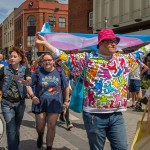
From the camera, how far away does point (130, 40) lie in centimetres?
895

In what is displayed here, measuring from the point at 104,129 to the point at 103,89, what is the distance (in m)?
0.47

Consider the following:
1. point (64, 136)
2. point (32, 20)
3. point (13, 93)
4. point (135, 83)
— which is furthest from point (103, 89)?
point (32, 20)

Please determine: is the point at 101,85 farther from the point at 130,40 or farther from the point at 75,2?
the point at 75,2

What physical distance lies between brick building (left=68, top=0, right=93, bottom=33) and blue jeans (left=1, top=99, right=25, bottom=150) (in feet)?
103

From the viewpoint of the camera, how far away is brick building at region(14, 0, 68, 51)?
64625mm

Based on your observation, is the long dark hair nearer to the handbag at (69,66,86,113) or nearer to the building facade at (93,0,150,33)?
the handbag at (69,66,86,113)

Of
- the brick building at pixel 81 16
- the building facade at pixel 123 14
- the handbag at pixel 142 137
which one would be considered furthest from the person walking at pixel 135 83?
the brick building at pixel 81 16

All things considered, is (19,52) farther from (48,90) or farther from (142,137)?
(142,137)

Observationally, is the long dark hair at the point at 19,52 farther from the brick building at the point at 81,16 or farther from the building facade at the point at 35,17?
the building facade at the point at 35,17

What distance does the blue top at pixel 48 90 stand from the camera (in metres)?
5.84

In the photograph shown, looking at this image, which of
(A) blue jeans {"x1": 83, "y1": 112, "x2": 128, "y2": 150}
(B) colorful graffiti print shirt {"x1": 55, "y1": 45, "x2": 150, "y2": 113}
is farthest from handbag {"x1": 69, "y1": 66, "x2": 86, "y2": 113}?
(A) blue jeans {"x1": 83, "y1": 112, "x2": 128, "y2": 150}

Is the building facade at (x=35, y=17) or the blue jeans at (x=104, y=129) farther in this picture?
the building facade at (x=35, y=17)

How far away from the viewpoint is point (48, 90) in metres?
5.89

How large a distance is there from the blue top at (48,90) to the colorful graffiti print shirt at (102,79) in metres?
1.76
